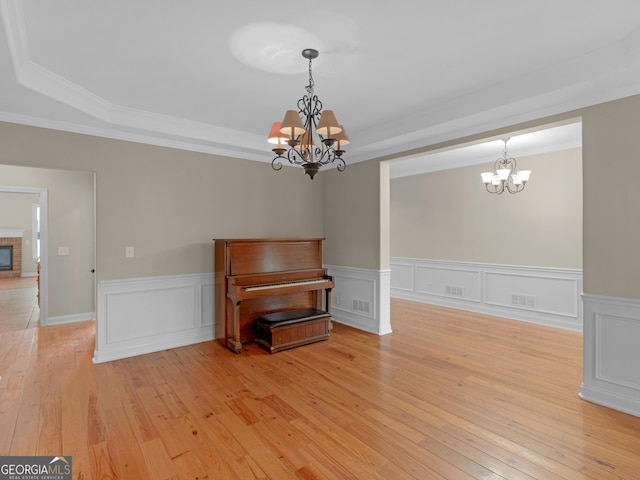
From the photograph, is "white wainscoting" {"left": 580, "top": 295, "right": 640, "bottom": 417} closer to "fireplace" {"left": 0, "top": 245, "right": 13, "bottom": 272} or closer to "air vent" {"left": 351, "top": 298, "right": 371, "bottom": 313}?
"air vent" {"left": 351, "top": 298, "right": 371, "bottom": 313}

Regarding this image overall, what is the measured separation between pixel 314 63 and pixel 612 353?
3.15 metres

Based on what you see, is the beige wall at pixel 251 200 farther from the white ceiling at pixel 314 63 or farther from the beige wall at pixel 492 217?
the beige wall at pixel 492 217

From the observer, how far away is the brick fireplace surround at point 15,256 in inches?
383

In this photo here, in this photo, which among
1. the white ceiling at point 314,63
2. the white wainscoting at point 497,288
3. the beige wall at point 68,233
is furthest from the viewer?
the beige wall at point 68,233

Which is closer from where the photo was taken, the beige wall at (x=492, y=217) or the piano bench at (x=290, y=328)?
the piano bench at (x=290, y=328)

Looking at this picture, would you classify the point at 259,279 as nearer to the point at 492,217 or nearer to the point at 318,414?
the point at 318,414

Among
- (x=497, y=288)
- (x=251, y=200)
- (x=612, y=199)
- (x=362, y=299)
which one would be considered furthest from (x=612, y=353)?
(x=251, y=200)

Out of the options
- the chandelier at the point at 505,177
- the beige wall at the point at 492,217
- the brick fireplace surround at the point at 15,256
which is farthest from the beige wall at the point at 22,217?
the chandelier at the point at 505,177

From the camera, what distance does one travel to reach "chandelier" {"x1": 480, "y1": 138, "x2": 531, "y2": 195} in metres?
4.72

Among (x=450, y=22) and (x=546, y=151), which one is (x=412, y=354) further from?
(x=546, y=151)

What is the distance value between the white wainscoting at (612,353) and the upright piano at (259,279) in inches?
107

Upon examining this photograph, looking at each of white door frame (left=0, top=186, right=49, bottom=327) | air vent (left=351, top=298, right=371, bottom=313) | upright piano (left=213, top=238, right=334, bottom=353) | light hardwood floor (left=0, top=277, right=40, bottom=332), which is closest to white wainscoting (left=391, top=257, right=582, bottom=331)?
air vent (left=351, top=298, right=371, bottom=313)

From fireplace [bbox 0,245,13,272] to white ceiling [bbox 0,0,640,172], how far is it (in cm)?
907

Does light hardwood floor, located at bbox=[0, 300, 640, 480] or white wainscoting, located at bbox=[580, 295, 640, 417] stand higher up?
white wainscoting, located at bbox=[580, 295, 640, 417]
